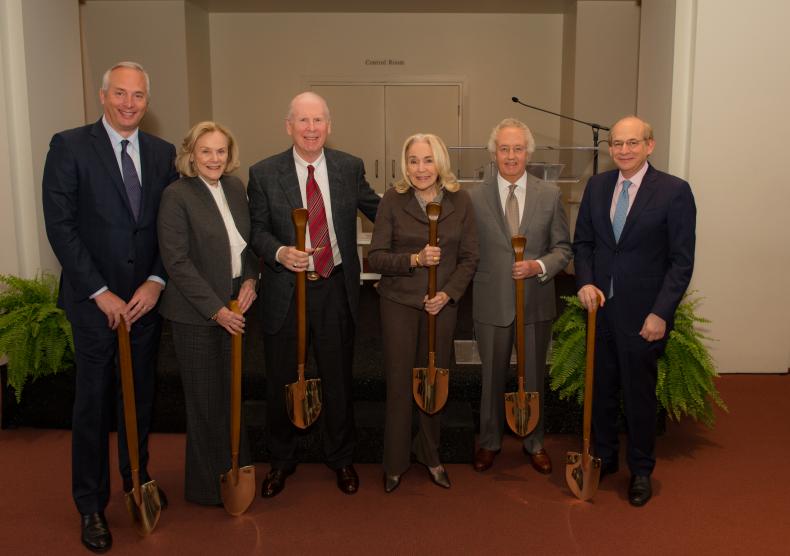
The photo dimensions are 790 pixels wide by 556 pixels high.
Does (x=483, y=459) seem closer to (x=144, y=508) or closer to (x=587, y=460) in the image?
(x=587, y=460)

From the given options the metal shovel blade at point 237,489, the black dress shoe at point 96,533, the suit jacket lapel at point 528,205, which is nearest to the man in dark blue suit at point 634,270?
the suit jacket lapel at point 528,205

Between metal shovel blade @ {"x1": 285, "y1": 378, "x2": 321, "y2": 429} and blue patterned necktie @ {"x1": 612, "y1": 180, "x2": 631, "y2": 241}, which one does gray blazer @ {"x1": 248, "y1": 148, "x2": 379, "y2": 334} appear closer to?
metal shovel blade @ {"x1": 285, "y1": 378, "x2": 321, "y2": 429}

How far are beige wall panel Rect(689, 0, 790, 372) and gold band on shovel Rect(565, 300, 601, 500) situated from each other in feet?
7.64

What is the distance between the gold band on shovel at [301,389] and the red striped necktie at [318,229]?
10 cm

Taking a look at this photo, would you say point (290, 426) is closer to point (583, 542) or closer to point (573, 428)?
point (583, 542)

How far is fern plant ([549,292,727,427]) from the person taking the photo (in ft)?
13.3

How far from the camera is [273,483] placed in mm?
3670

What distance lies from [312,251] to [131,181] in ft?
2.71

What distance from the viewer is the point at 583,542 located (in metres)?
3.21

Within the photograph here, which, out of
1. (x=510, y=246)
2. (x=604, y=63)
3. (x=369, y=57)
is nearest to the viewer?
(x=510, y=246)

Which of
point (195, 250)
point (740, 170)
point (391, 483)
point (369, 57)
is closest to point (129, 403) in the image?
point (195, 250)

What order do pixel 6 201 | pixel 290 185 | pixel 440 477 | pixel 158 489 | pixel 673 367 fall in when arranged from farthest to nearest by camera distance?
pixel 6 201, pixel 673 367, pixel 440 477, pixel 158 489, pixel 290 185

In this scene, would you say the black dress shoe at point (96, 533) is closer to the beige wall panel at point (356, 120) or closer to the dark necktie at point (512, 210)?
the dark necktie at point (512, 210)

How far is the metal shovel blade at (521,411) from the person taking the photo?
3.71 metres
